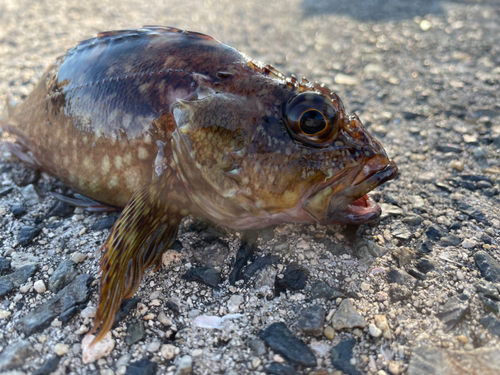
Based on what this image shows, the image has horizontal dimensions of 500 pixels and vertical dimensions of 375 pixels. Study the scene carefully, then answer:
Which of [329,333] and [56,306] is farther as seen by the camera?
[56,306]

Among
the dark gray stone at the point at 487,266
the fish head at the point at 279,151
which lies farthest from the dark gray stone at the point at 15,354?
the dark gray stone at the point at 487,266

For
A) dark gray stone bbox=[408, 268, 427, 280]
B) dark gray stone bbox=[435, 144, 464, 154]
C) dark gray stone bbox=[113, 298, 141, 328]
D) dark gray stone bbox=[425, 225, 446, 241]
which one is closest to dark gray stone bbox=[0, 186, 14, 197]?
dark gray stone bbox=[113, 298, 141, 328]

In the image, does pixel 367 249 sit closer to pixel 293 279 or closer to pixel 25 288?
pixel 293 279

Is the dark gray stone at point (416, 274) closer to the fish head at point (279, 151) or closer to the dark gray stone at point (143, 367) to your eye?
the fish head at point (279, 151)

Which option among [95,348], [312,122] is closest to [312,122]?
[312,122]

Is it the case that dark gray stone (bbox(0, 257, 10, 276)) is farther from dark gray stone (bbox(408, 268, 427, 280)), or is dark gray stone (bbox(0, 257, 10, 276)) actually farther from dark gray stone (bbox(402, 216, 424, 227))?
dark gray stone (bbox(402, 216, 424, 227))

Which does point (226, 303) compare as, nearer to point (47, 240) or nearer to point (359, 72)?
point (47, 240)
